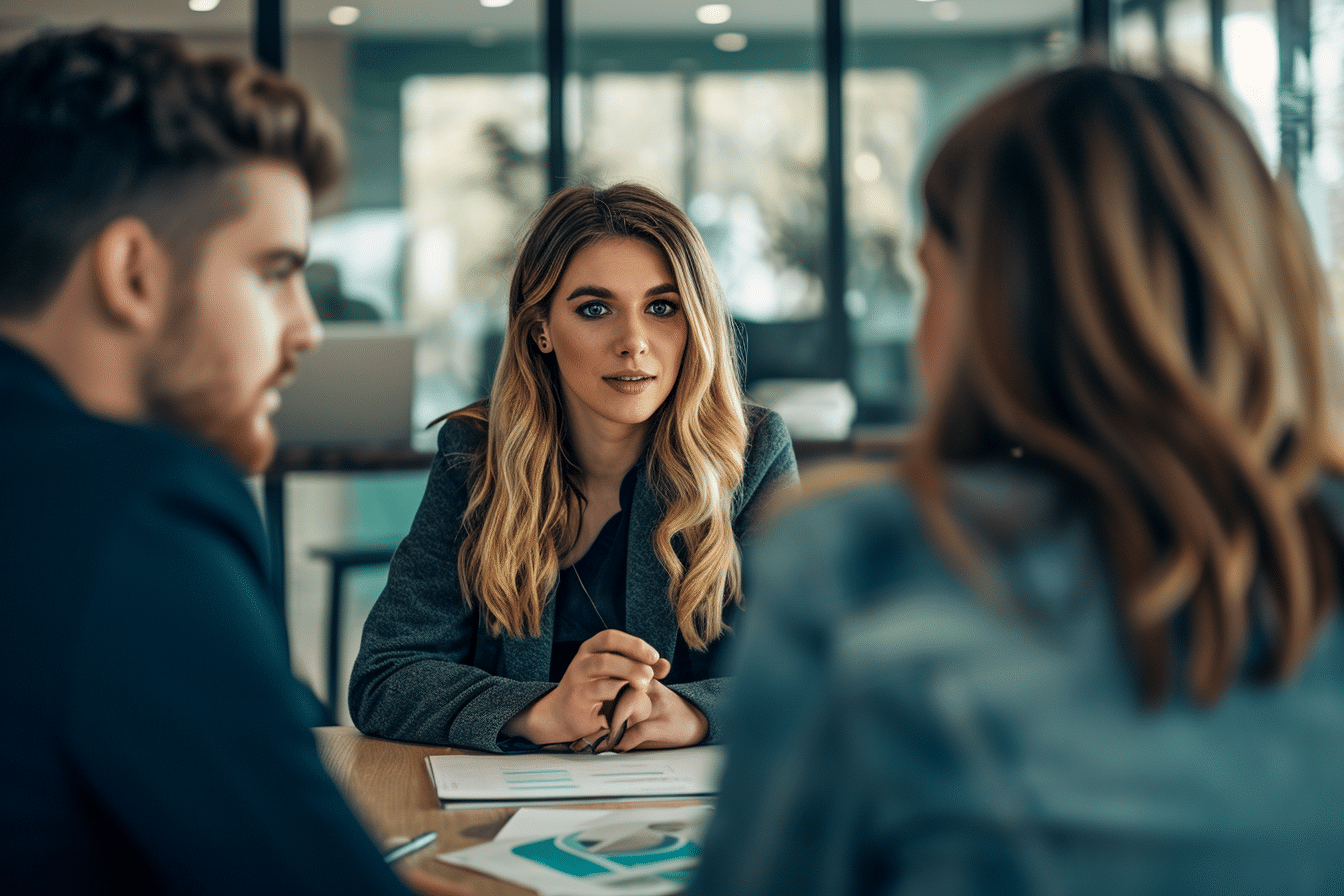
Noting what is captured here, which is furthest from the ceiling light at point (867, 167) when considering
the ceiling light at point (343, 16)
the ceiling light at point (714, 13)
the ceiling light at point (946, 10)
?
the ceiling light at point (343, 16)

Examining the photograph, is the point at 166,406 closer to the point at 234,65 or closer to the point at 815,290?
the point at 234,65

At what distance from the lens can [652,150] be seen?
5781 millimetres

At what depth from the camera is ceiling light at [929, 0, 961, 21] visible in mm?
5859

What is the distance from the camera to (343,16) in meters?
5.41

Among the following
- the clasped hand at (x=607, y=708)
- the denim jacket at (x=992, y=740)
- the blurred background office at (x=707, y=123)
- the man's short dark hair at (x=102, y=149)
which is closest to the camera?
the denim jacket at (x=992, y=740)

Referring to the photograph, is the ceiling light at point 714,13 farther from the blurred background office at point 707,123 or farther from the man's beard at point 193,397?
the man's beard at point 193,397

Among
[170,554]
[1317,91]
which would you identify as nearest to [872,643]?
[170,554]

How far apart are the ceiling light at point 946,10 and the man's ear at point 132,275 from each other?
5.65 metres

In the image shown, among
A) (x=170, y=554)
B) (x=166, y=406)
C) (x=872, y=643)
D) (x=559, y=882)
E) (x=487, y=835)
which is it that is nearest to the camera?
(x=872, y=643)

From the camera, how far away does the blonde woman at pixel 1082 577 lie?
58cm

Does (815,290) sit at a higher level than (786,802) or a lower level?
higher

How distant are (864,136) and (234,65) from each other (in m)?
5.25

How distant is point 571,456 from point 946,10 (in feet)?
15.5

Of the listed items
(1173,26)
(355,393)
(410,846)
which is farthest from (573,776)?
(1173,26)
